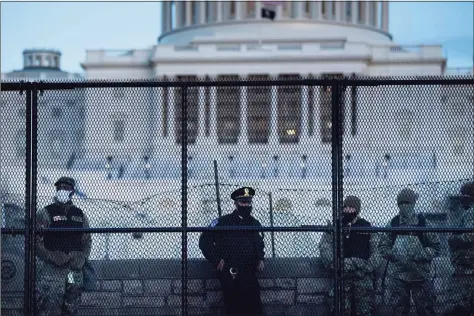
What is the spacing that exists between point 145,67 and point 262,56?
30.3ft

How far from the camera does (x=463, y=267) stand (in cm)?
1156

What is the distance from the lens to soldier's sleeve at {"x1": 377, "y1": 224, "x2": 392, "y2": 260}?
37.6 feet

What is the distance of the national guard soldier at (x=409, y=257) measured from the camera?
1145cm

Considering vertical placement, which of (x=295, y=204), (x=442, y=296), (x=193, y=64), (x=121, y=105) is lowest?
A: (x=442, y=296)

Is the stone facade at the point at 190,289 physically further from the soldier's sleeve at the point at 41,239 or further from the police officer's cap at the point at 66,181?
the police officer's cap at the point at 66,181

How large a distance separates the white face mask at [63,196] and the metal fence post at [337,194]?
6.84 feet

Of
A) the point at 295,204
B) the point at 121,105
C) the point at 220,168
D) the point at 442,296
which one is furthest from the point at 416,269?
the point at 121,105

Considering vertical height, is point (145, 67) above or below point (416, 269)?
above

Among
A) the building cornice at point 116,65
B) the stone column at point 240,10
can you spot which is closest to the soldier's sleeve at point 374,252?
the building cornice at point 116,65

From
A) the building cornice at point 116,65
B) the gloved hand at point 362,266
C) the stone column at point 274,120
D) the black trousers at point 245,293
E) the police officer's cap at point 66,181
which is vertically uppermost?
the building cornice at point 116,65

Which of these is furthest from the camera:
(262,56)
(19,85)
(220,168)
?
(262,56)

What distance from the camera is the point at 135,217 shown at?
11570 mm

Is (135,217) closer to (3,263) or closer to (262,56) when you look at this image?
(3,263)

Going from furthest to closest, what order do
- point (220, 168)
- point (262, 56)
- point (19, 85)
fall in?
point (262, 56) < point (220, 168) < point (19, 85)
